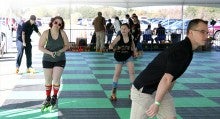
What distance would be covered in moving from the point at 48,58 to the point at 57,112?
1.09 meters

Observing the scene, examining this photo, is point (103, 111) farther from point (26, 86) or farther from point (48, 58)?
point (26, 86)

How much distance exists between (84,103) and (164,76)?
5.57m

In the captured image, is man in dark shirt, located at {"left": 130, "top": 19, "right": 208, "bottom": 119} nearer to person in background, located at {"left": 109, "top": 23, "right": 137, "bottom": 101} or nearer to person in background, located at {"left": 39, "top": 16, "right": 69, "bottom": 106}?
person in background, located at {"left": 39, "top": 16, "right": 69, "bottom": 106}

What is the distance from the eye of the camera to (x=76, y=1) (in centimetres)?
2638

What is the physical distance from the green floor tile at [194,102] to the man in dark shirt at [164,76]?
16.5 feet

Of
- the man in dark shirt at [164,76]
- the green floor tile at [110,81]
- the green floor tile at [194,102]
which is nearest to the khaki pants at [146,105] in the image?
the man in dark shirt at [164,76]

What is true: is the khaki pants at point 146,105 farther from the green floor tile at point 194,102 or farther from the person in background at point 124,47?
the green floor tile at point 194,102

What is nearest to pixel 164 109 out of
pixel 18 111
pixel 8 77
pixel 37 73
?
pixel 18 111

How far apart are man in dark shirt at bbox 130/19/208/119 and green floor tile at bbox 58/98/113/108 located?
4628 mm

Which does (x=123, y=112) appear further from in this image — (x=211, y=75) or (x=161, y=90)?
(x=211, y=75)

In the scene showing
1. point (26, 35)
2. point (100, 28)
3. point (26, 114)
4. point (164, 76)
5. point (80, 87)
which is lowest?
point (26, 114)

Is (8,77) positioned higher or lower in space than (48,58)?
lower

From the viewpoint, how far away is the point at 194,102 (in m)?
9.73

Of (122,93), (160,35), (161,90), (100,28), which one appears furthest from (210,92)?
(160,35)
